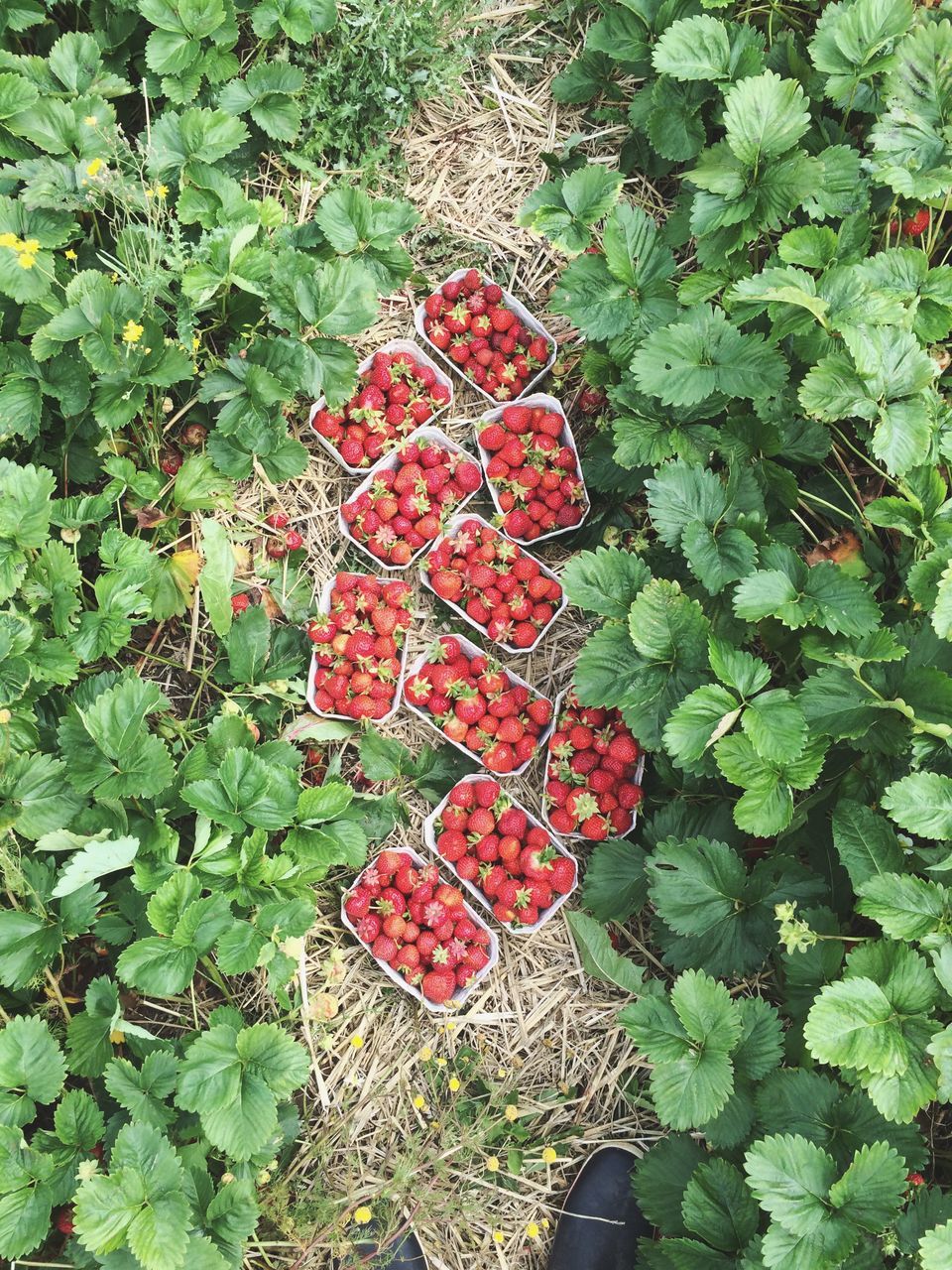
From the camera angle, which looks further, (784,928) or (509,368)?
(509,368)

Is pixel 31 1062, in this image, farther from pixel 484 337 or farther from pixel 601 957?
pixel 484 337

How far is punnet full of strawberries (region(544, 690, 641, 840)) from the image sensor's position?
80.4 inches

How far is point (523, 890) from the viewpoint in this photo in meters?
2.03

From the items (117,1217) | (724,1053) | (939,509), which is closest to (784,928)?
(724,1053)

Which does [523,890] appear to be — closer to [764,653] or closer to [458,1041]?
[458,1041]

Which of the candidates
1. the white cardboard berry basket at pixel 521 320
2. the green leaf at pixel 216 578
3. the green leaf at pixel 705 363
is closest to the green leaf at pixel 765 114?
the green leaf at pixel 705 363

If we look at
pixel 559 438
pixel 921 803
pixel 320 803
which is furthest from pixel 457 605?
pixel 921 803

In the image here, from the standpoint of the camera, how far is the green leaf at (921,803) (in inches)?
60.4

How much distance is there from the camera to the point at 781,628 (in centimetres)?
191

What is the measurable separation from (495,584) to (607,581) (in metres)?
0.38

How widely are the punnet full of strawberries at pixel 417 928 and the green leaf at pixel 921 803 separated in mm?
921

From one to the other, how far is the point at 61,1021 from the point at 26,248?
1499 mm

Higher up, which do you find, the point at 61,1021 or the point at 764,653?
the point at 764,653

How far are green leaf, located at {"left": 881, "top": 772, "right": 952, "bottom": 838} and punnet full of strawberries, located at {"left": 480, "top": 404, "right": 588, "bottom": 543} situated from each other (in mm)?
950
